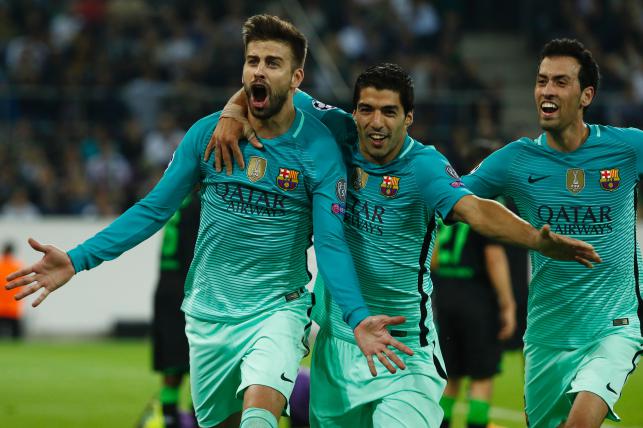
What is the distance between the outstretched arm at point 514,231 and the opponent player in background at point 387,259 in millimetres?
267

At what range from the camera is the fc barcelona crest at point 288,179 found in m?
6.04

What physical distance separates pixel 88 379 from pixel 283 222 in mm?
8092

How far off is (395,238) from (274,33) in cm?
Answer: 118

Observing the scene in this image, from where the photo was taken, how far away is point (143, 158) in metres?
18.2

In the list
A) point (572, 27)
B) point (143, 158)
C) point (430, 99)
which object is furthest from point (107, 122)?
point (572, 27)

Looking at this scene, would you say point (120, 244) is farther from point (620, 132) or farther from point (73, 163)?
point (73, 163)

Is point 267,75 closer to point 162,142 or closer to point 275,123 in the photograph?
point 275,123

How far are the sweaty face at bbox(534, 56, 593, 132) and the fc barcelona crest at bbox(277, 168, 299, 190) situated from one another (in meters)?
1.35

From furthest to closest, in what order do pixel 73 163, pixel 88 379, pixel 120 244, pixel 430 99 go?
pixel 430 99, pixel 73 163, pixel 88 379, pixel 120 244

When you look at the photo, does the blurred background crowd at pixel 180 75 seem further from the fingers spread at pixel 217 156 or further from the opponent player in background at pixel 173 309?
the fingers spread at pixel 217 156

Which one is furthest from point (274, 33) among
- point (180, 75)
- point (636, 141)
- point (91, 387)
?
point (180, 75)

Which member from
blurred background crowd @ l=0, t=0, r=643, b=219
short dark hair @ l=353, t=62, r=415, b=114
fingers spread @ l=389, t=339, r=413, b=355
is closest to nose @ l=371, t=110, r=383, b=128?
short dark hair @ l=353, t=62, r=415, b=114

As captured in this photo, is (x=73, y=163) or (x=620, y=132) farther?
(x=73, y=163)

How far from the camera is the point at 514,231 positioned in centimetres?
541
